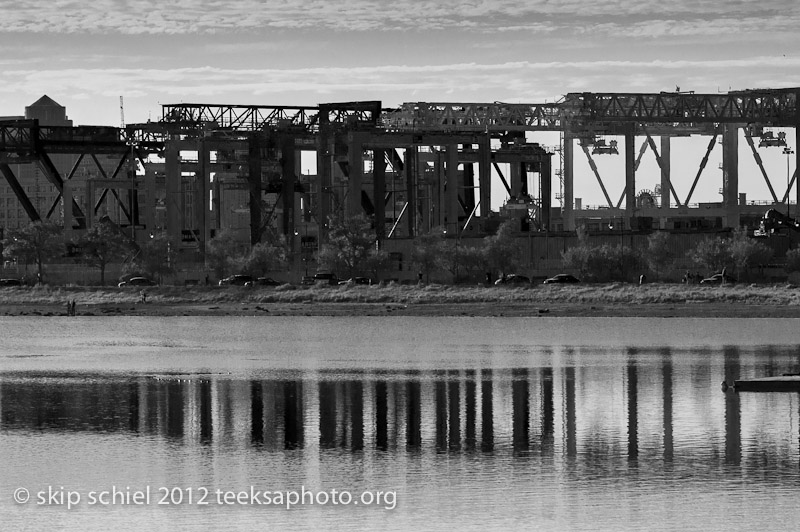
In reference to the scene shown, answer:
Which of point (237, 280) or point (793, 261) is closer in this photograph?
point (793, 261)

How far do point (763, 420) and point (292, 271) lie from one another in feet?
341

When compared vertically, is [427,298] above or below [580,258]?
below

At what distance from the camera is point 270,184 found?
153m

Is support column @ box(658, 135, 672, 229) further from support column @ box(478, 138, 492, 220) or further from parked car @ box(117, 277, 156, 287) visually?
parked car @ box(117, 277, 156, 287)

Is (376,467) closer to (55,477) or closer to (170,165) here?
(55,477)

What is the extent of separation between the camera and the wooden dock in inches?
1877

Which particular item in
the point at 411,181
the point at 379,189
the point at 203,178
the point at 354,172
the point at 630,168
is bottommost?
the point at 379,189

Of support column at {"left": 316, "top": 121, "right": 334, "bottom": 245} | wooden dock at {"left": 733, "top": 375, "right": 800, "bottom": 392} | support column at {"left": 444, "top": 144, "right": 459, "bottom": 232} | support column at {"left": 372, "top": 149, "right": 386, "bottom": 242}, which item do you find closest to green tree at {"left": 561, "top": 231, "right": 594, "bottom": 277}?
support column at {"left": 372, "top": 149, "right": 386, "bottom": 242}

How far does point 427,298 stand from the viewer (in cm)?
11850

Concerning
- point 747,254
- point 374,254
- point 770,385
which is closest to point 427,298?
point 374,254

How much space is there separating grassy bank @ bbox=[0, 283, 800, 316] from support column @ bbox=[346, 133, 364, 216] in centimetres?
1795

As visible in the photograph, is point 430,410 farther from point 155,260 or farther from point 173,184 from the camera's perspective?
point 173,184

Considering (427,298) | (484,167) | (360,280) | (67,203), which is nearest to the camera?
(427,298)

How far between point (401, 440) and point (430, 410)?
6860mm
